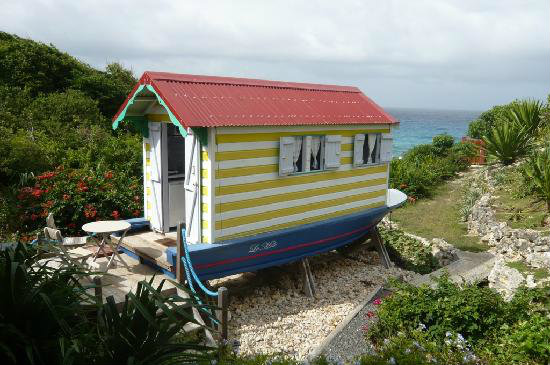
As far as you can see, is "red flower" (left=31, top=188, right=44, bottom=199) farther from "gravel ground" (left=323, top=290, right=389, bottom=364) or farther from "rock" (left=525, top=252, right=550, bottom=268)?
"rock" (left=525, top=252, right=550, bottom=268)

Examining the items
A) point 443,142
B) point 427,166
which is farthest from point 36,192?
point 443,142

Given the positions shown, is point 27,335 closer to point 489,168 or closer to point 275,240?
point 275,240

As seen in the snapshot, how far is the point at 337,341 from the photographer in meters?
6.90

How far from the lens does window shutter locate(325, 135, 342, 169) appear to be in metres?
8.99

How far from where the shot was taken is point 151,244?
8.41 meters

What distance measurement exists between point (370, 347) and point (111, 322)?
4082mm

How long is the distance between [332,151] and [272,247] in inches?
85.8

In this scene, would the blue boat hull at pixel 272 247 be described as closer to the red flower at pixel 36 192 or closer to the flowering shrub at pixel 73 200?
the flowering shrub at pixel 73 200

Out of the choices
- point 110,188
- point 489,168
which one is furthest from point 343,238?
point 489,168

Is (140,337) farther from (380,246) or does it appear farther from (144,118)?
(380,246)

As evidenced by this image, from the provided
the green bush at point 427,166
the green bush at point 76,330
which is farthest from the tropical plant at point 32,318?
the green bush at point 427,166

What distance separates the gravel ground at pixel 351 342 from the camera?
21.4 ft

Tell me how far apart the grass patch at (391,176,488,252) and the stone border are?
4.63m

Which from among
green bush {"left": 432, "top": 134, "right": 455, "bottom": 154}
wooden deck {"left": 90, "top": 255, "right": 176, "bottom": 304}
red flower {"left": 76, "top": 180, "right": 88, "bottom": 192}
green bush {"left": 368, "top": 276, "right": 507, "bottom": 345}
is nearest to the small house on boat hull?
wooden deck {"left": 90, "top": 255, "right": 176, "bottom": 304}
